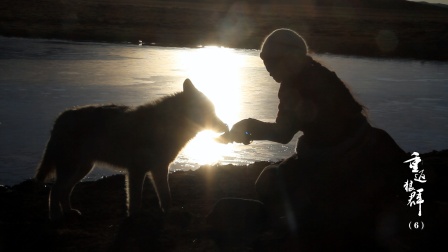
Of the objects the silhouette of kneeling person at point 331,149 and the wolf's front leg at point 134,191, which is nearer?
the silhouette of kneeling person at point 331,149

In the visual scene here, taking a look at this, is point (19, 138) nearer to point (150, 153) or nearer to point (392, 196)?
point (150, 153)

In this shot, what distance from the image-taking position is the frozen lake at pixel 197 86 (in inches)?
386

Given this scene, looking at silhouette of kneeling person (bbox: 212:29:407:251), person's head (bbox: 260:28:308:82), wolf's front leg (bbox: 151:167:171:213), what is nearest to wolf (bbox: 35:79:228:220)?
wolf's front leg (bbox: 151:167:171:213)

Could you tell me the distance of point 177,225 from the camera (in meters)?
6.34

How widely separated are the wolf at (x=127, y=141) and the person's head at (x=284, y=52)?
152 centimetres

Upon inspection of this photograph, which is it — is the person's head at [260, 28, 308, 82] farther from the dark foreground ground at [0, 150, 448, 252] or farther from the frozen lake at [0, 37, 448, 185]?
the frozen lake at [0, 37, 448, 185]

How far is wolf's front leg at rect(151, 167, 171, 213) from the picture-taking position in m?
6.80

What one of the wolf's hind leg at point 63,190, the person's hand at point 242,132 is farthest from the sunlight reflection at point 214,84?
the wolf's hind leg at point 63,190

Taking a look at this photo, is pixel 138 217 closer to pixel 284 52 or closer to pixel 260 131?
pixel 260 131

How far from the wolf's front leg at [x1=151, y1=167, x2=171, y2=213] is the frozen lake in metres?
0.62

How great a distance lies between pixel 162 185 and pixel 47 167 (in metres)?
1.12

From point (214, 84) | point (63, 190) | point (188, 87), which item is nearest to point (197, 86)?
point (214, 84)

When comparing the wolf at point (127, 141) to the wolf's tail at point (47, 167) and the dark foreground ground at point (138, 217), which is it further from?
the dark foreground ground at point (138, 217)

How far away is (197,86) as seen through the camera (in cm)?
1588
